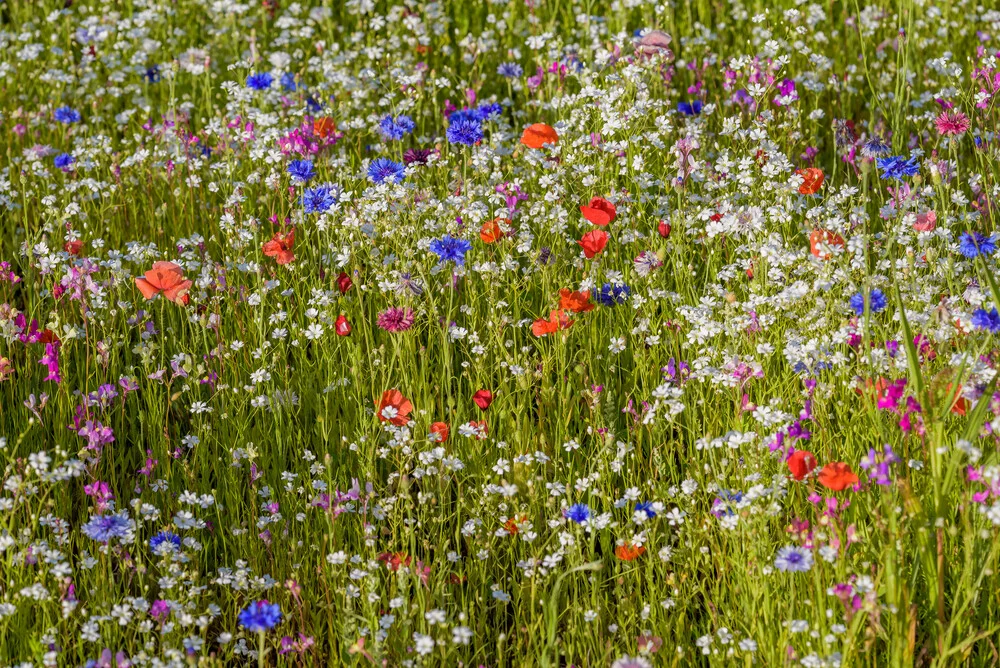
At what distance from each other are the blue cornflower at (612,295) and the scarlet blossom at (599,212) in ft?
0.72

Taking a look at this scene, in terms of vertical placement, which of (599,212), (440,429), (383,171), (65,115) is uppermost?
(65,115)

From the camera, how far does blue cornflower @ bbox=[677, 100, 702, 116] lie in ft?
15.8

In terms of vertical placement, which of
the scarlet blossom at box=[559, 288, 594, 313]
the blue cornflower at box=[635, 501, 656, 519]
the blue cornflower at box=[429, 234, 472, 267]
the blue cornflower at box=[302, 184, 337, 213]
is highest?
the blue cornflower at box=[302, 184, 337, 213]

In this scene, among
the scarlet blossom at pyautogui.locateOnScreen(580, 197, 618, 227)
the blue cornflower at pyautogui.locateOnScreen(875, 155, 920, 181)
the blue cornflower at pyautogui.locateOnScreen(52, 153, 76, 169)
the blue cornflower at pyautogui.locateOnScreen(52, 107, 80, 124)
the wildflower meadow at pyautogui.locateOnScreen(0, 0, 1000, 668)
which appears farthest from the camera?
the blue cornflower at pyautogui.locateOnScreen(52, 107, 80, 124)

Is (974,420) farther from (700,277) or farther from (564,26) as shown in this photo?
(564,26)

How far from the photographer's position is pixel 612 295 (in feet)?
11.7

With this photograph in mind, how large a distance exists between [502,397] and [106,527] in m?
1.20

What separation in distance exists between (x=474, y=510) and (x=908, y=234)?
6.19ft

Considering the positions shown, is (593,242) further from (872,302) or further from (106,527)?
(106,527)

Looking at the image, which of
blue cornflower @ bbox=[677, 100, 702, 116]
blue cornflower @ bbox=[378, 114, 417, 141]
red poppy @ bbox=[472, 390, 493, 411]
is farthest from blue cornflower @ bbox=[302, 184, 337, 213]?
blue cornflower @ bbox=[677, 100, 702, 116]

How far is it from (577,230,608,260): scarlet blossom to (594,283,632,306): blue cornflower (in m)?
0.13

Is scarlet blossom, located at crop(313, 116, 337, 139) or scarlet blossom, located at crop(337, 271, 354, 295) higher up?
scarlet blossom, located at crop(313, 116, 337, 139)

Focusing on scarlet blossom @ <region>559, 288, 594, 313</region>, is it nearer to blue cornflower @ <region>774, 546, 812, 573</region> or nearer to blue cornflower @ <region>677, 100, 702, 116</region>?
blue cornflower @ <region>774, 546, 812, 573</region>

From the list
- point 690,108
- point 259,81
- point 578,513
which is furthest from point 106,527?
point 690,108
